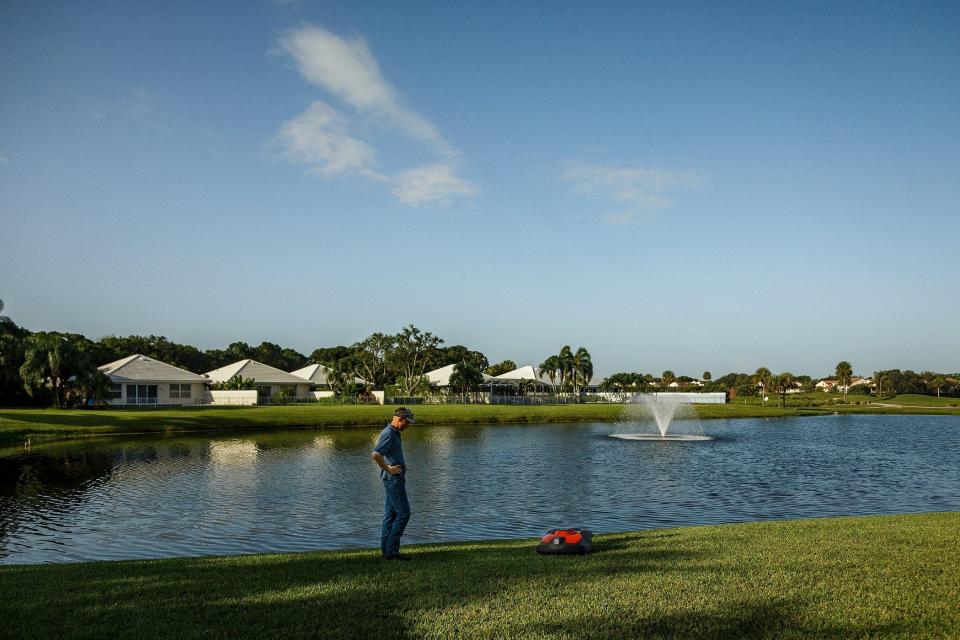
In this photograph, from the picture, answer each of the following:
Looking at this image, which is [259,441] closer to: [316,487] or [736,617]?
[316,487]

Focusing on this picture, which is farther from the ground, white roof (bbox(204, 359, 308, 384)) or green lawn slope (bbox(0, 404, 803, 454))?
white roof (bbox(204, 359, 308, 384))

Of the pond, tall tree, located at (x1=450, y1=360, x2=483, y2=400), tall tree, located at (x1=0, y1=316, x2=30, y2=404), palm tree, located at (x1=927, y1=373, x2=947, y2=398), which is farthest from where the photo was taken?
palm tree, located at (x1=927, y1=373, x2=947, y2=398)

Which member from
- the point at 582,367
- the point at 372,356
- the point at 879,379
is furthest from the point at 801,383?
the point at 372,356

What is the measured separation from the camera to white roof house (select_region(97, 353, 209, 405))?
7381 centimetres

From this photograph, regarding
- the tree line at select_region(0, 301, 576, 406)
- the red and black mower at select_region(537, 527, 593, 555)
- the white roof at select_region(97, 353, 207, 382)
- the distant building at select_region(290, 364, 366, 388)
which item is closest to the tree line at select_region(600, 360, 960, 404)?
the tree line at select_region(0, 301, 576, 406)

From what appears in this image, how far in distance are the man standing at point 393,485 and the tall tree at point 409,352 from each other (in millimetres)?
84036

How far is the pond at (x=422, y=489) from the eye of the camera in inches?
675

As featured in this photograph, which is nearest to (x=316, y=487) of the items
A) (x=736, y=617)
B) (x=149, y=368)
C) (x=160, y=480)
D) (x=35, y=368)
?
(x=160, y=480)

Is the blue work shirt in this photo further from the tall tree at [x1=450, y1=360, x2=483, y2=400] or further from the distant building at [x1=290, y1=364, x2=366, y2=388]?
the distant building at [x1=290, y1=364, x2=366, y2=388]

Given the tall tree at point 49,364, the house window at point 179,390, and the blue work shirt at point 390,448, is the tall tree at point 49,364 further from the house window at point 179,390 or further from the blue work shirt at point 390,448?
the blue work shirt at point 390,448

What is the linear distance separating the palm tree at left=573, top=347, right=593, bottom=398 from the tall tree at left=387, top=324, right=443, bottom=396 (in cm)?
2255

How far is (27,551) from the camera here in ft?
50.2

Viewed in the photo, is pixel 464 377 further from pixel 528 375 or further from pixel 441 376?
pixel 528 375

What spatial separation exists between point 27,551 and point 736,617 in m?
15.1
